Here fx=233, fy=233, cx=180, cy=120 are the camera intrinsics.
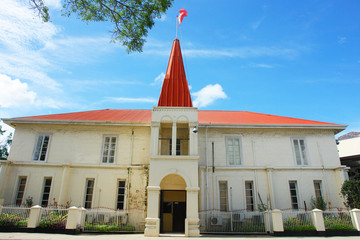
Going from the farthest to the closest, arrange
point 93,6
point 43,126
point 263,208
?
1. point 43,126
2. point 263,208
3. point 93,6

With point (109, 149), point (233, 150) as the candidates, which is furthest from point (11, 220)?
point (233, 150)

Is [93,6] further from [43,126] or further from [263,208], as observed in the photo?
[263,208]

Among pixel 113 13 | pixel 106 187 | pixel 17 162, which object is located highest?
pixel 113 13

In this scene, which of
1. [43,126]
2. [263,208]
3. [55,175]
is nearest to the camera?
[263,208]

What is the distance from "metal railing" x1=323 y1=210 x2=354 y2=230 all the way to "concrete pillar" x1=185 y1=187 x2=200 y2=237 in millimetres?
6885

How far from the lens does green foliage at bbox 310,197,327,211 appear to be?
14.3m

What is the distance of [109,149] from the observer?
15.9 meters

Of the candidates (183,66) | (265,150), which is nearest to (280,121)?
(265,150)

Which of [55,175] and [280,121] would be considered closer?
[55,175]

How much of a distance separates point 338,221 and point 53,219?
15.0m

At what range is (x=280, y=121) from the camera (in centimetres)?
1712

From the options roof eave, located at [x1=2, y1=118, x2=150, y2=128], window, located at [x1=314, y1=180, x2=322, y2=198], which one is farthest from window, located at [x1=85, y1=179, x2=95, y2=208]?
window, located at [x1=314, y1=180, x2=322, y2=198]

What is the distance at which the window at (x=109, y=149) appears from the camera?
15.8 metres

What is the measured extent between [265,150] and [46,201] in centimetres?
1470
